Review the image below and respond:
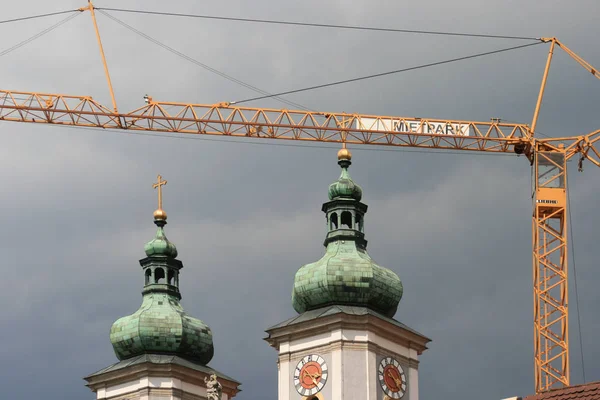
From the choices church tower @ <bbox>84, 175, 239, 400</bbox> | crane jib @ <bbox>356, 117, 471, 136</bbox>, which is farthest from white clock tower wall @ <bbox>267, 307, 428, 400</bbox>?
crane jib @ <bbox>356, 117, 471, 136</bbox>

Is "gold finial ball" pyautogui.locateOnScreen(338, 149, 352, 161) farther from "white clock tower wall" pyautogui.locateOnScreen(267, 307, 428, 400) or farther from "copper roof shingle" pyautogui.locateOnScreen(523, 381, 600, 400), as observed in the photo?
"copper roof shingle" pyautogui.locateOnScreen(523, 381, 600, 400)

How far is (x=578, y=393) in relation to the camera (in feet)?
120

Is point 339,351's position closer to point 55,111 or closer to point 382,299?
point 382,299

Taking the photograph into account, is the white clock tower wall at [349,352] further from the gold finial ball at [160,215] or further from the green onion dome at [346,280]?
the gold finial ball at [160,215]

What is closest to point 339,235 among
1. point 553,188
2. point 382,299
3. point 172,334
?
point 382,299

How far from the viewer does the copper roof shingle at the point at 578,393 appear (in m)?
36.3

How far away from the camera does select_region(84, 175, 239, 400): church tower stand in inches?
2472

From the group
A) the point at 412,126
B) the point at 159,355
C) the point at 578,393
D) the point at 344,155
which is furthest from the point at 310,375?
the point at 578,393

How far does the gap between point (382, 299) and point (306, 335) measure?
2.71 m

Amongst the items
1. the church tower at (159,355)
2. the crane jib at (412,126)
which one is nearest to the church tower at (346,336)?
the church tower at (159,355)

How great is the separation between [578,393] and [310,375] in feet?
73.0

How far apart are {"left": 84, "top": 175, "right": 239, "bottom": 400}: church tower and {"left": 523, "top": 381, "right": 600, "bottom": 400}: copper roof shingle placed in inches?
1036

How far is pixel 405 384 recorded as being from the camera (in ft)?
193

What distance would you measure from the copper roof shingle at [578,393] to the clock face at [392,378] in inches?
832
